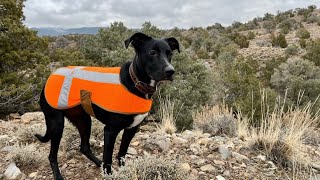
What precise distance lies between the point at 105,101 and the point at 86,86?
330 millimetres

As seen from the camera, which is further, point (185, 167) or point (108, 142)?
Result: point (185, 167)

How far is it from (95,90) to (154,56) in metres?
0.72

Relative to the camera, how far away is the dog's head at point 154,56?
359 cm

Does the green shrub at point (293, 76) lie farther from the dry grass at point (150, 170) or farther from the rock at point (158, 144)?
the dry grass at point (150, 170)

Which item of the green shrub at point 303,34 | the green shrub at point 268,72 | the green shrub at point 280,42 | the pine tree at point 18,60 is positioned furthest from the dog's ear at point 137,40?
the green shrub at point 303,34

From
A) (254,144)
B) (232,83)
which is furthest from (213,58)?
(254,144)

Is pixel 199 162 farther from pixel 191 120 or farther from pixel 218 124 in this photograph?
pixel 191 120

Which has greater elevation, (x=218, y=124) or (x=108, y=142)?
(x=108, y=142)

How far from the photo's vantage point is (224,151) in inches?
201

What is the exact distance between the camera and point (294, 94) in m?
16.7

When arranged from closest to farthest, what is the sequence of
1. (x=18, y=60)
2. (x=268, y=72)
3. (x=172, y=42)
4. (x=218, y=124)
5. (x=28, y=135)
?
(x=172, y=42) → (x=28, y=135) → (x=218, y=124) → (x=18, y=60) → (x=268, y=72)

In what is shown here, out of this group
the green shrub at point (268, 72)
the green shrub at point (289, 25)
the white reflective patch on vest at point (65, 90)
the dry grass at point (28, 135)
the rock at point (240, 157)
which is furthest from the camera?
the green shrub at point (289, 25)

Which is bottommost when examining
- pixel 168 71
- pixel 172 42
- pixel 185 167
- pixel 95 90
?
pixel 185 167

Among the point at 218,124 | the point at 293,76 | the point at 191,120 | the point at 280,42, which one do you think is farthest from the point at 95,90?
the point at 280,42
